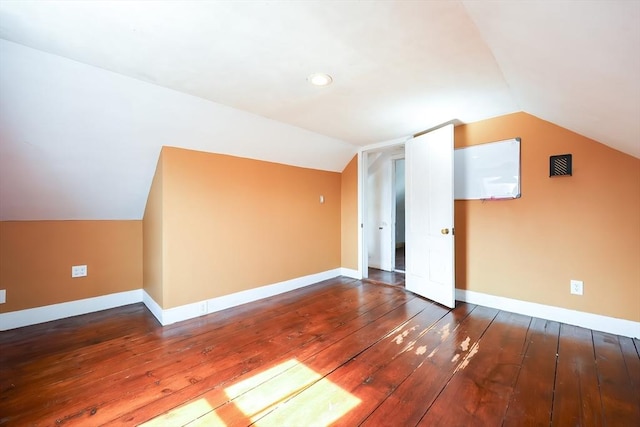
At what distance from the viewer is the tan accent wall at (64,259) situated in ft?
8.69

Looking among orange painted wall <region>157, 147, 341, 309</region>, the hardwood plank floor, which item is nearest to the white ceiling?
orange painted wall <region>157, 147, 341, 309</region>

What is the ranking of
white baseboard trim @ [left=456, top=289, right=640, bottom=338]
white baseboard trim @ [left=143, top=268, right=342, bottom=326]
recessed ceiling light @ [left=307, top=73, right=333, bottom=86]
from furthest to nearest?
1. white baseboard trim @ [left=143, top=268, right=342, bottom=326]
2. white baseboard trim @ [left=456, top=289, right=640, bottom=338]
3. recessed ceiling light @ [left=307, top=73, right=333, bottom=86]

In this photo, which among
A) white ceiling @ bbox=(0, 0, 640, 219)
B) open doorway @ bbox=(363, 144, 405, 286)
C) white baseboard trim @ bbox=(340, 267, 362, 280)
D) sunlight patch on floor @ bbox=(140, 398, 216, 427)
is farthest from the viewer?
Answer: open doorway @ bbox=(363, 144, 405, 286)

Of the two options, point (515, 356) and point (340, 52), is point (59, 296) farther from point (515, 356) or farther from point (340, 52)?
point (515, 356)

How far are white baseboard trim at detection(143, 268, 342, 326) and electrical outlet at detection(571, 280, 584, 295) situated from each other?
3034 mm

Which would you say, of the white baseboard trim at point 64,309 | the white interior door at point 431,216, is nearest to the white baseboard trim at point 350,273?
the white interior door at point 431,216

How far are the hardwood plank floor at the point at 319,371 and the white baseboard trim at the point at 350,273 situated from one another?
4.76 feet

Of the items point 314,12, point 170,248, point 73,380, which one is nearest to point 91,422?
point 73,380

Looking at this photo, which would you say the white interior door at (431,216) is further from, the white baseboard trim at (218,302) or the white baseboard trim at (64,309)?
the white baseboard trim at (64,309)

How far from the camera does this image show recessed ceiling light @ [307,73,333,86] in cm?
202

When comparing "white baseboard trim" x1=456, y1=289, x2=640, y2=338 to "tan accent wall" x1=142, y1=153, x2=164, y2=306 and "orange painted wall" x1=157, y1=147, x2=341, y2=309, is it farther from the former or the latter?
"tan accent wall" x1=142, y1=153, x2=164, y2=306

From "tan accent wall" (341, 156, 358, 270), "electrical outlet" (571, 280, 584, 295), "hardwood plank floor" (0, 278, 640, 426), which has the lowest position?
"hardwood plank floor" (0, 278, 640, 426)

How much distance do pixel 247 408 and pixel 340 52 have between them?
2.26 meters

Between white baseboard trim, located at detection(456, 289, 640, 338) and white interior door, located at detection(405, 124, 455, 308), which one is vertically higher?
white interior door, located at detection(405, 124, 455, 308)
